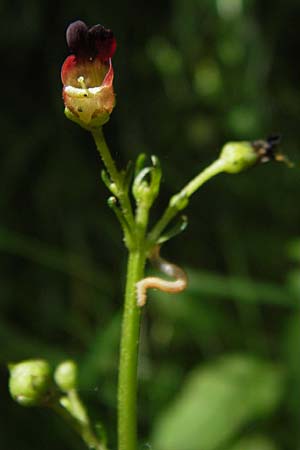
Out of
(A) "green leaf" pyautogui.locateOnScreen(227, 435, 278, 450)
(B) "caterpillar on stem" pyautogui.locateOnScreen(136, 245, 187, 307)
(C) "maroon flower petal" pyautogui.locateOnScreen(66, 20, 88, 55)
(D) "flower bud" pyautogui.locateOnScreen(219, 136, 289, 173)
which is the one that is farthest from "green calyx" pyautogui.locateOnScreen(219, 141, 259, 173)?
(A) "green leaf" pyautogui.locateOnScreen(227, 435, 278, 450)

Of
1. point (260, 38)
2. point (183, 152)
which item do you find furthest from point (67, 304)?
point (260, 38)

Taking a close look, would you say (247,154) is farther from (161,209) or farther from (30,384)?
(161,209)

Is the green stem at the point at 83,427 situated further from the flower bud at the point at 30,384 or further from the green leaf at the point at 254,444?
Answer: the green leaf at the point at 254,444

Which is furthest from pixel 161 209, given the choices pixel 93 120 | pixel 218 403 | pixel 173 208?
Result: pixel 93 120

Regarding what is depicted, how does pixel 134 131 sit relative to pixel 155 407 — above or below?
above

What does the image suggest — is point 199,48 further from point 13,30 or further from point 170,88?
point 13,30

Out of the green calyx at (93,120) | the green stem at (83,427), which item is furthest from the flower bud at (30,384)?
the green calyx at (93,120)

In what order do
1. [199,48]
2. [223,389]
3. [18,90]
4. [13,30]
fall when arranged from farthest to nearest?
[199,48]
[18,90]
[13,30]
[223,389]
